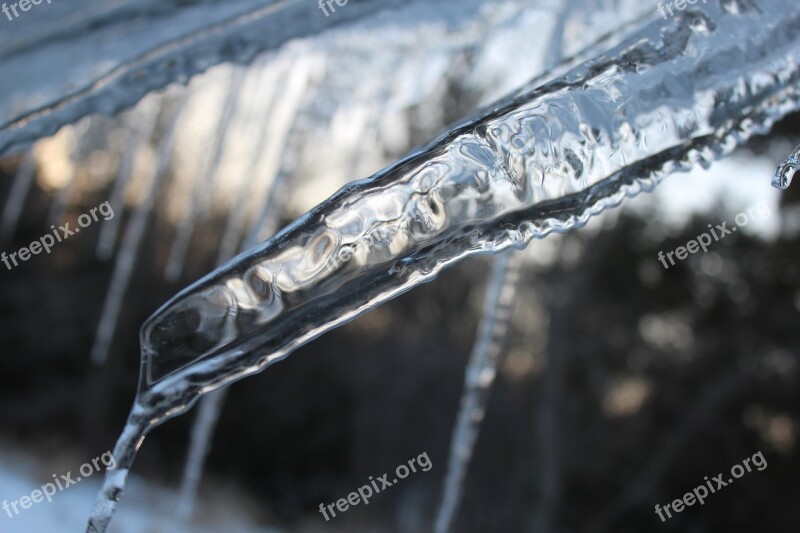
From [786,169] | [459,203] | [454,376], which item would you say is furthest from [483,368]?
[454,376]

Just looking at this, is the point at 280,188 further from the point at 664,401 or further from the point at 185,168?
the point at 664,401

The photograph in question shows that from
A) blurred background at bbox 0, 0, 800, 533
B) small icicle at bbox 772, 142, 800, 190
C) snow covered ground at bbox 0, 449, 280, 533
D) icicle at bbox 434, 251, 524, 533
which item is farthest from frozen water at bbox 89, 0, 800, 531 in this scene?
blurred background at bbox 0, 0, 800, 533

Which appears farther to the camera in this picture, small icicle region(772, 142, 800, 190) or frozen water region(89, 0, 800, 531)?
small icicle region(772, 142, 800, 190)

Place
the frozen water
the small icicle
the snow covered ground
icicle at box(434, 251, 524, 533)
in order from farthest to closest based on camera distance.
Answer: the snow covered ground < icicle at box(434, 251, 524, 533) < the small icicle < the frozen water

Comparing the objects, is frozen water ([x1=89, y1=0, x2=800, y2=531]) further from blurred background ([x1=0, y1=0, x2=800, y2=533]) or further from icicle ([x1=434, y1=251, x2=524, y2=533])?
blurred background ([x1=0, y1=0, x2=800, y2=533])

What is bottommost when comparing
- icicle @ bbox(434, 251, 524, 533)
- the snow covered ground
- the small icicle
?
the small icicle

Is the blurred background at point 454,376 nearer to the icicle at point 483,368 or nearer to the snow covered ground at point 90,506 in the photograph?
Answer: the snow covered ground at point 90,506

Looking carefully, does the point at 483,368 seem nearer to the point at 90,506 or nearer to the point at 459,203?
the point at 459,203
